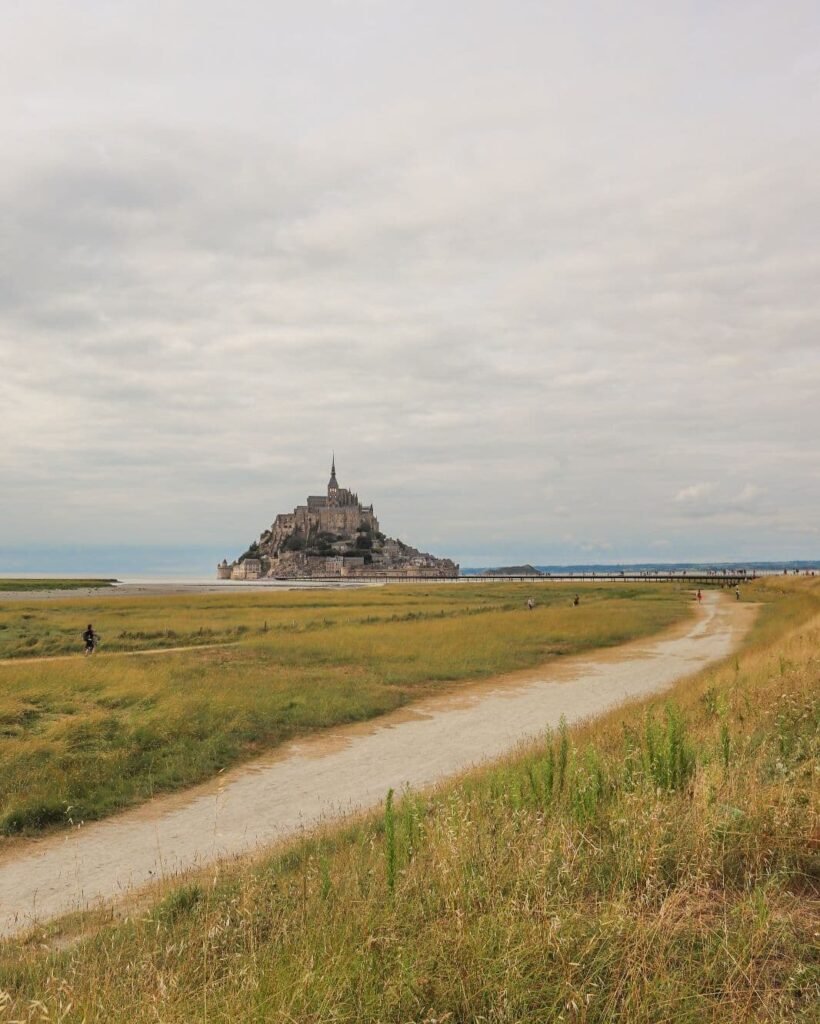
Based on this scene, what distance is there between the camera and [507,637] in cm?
3544

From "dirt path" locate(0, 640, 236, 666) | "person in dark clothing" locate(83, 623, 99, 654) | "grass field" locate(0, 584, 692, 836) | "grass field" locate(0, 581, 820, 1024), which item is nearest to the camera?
"grass field" locate(0, 581, 820, 1024)

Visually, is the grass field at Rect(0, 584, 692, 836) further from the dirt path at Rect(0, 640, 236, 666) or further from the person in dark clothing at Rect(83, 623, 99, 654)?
the person in dark clothing at Rect(83, 623, 99, 654)

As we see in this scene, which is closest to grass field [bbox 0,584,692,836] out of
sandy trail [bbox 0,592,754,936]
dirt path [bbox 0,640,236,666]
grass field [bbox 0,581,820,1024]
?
dirt path [bbox 0,640,236,666]

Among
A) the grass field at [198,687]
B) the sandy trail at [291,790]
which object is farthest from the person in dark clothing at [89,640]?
the sandy trail at [291,790]

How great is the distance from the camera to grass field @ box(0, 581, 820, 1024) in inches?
162

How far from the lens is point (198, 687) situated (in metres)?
21.6

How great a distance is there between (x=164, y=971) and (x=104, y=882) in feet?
15.5

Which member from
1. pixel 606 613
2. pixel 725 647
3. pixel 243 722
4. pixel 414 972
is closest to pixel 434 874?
pixel 414 972

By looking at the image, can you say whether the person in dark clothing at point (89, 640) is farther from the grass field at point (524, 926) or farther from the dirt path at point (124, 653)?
the grass field at point (524, 926)

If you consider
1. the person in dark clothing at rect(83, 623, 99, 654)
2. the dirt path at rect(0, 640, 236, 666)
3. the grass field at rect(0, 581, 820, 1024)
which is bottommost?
the dirt path at rect(0, 640, 236, 666)

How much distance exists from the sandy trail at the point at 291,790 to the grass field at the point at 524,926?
5.55ft

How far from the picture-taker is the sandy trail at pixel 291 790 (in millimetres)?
9258

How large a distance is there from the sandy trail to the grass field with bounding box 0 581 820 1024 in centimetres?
169

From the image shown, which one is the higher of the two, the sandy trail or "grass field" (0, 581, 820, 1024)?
"grass field" (0, 581, 820, 1024)
